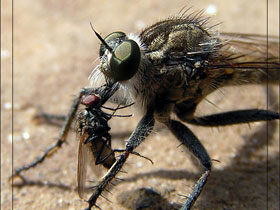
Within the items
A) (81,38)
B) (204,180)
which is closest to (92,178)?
(204,180)

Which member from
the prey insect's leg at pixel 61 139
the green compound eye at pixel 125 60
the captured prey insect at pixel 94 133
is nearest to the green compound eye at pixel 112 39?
the green compound eye at pixel 125 60

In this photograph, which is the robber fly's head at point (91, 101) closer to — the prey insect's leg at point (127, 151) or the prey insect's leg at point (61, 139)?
the prey insect's leg at point (127, 151)

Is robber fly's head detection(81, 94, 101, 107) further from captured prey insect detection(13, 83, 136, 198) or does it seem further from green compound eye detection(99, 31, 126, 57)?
green compound eye detection(99, 31, 126, 57)

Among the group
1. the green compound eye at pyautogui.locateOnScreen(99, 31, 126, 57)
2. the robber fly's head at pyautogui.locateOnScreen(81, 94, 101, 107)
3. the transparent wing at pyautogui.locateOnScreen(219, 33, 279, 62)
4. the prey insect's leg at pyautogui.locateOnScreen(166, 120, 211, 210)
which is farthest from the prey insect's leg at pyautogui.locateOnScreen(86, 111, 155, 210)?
the transparent wing at pyautogui.locateOnScreen(219, 33, 279, 62)

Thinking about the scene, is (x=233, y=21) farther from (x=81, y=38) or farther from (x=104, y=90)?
(x=104, y=90)

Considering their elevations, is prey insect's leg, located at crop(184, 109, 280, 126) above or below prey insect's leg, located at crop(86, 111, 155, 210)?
below

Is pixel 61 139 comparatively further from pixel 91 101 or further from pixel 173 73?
pixel 173 73

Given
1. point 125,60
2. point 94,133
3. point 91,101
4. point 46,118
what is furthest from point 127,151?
point 46,118
